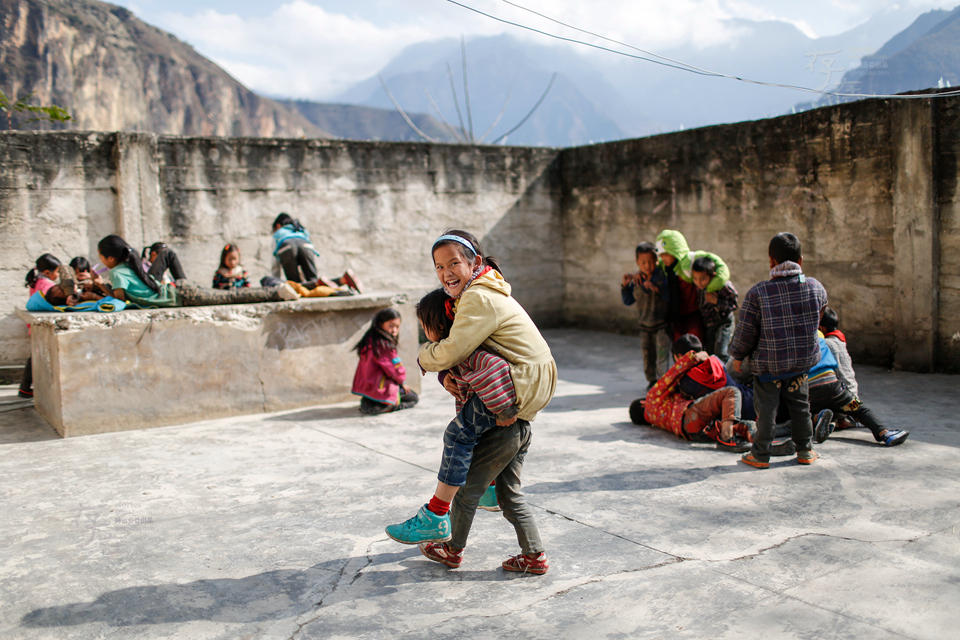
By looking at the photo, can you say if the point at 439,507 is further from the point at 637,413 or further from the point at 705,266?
the point at 705,266

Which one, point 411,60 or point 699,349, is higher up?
point 411,60

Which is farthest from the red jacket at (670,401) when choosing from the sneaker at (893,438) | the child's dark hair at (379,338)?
the child's dark hair at (379,338)

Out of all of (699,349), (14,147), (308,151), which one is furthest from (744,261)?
(14,147)

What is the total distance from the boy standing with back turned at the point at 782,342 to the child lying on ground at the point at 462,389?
2141mm

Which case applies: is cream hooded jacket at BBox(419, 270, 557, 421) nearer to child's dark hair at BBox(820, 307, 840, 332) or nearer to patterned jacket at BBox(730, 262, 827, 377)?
patterned jacket at BBox(730, 262, 827, 377)

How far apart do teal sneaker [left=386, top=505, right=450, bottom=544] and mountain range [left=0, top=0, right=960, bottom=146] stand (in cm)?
462

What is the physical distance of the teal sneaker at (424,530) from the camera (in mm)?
3100

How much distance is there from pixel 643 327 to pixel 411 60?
152 meters

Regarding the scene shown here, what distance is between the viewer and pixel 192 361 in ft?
20.0

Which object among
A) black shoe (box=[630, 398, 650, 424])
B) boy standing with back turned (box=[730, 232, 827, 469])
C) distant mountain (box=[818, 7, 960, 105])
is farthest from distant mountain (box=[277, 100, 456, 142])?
boy standing with back turned (box=[730, 232, 827, 469])

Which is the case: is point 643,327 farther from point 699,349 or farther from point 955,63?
point 955,63

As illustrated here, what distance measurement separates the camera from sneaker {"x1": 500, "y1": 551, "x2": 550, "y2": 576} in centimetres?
310

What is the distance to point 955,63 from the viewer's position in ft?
22.3

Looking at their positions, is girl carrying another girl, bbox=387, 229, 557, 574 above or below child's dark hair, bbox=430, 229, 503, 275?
below
